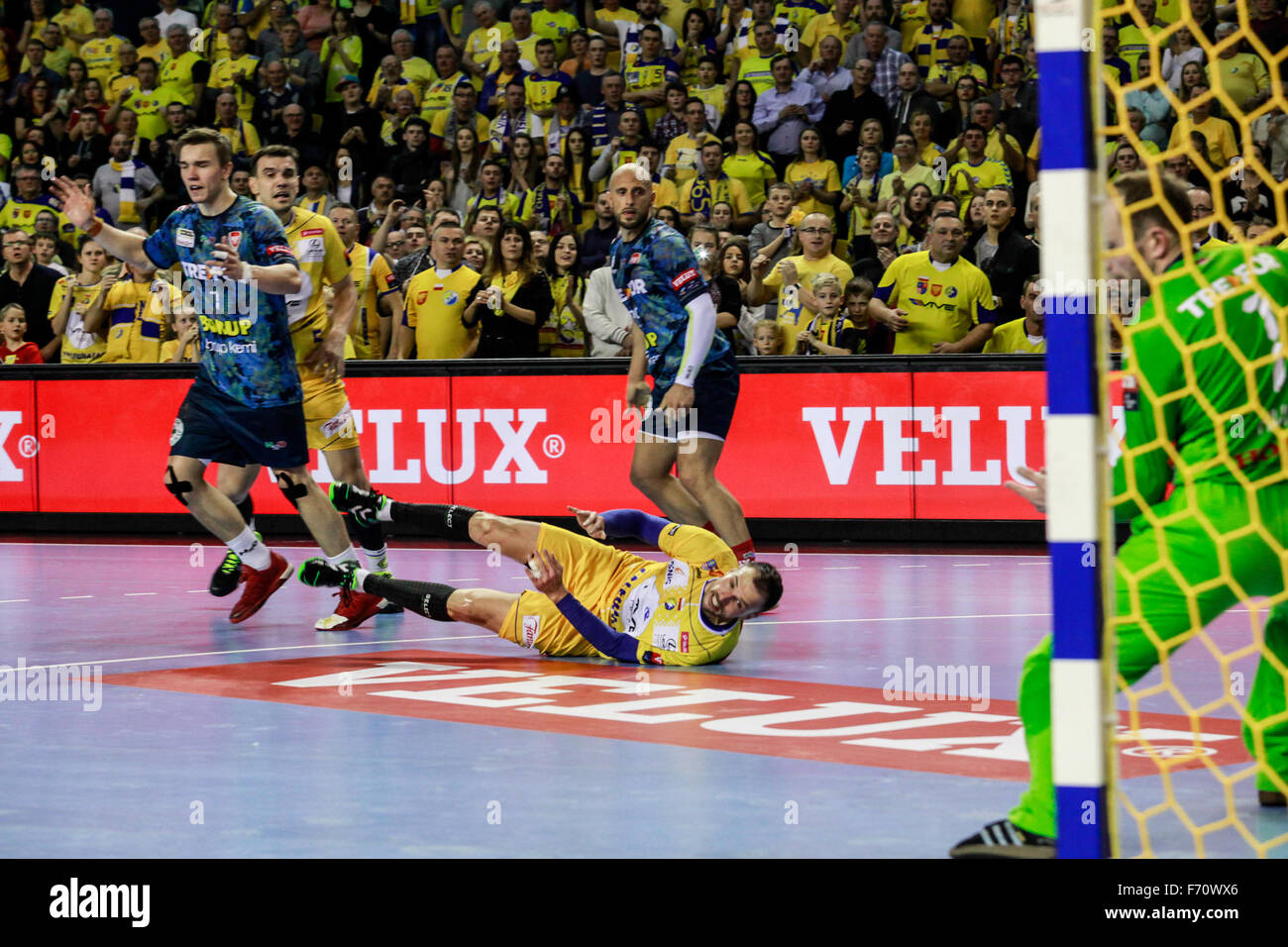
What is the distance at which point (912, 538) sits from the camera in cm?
1396

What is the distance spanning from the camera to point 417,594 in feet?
27.5

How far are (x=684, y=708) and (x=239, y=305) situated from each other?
3.79 m

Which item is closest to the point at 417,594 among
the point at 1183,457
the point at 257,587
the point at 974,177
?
Answer: the point at 257,587

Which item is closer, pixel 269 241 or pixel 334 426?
pixel 269 241

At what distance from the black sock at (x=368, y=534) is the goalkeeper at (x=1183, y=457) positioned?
18.3ft

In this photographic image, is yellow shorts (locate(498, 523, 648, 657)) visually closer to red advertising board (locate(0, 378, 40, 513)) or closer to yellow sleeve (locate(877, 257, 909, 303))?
yellow sleeve (locate(877, 257, 909, 303))

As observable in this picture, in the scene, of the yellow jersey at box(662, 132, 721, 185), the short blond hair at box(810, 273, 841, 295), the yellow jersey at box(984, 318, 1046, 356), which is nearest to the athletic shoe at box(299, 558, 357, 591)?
the short blond hair at box(810, 273, 841, 295)

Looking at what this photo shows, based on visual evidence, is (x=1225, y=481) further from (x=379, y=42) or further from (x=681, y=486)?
(x=379, y=42)

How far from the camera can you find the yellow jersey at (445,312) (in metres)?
15.4

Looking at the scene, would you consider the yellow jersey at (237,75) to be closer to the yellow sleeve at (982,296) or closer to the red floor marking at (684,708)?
the yellow sleeve at (982,296)

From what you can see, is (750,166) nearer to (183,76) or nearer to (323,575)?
(183,76)
